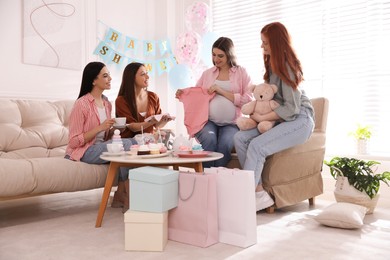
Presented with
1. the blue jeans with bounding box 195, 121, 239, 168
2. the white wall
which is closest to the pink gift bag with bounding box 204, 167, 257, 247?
the blue jeans with bounding box 195, 121, 239, 168

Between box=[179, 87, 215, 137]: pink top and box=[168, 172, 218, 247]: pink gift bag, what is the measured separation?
1021mm

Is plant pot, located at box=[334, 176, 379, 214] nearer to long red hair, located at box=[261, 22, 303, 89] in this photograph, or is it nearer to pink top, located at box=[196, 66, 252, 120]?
long red hair, located at box=[261, 22, 303, 89]

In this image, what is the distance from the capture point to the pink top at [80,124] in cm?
250

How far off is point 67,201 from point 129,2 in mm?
2392

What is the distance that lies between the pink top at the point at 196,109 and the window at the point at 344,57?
1.07 meters

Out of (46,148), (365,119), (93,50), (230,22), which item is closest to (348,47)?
(365,119)

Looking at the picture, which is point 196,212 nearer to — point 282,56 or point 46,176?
point 46,176

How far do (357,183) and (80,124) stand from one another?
1.76 metres

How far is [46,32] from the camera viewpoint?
355 centimetres

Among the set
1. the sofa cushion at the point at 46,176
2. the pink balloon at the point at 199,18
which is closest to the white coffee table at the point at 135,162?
the sofa cushion at the point at 46,176

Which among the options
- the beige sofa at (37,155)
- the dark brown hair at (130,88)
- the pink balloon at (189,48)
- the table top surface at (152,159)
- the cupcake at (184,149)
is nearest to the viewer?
the table top surface at (152,159)

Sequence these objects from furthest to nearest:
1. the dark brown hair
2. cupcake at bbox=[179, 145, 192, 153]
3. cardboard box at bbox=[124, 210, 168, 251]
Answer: the dark brown hair, cupcake at bbox=[179, 145, 192, 153], cardboard box at bbox=[124, 210, 168, 251]

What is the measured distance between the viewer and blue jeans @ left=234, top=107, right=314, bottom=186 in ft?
8.06

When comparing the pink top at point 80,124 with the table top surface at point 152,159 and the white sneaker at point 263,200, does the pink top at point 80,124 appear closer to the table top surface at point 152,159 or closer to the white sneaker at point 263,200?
the table top surface at point 152,159
